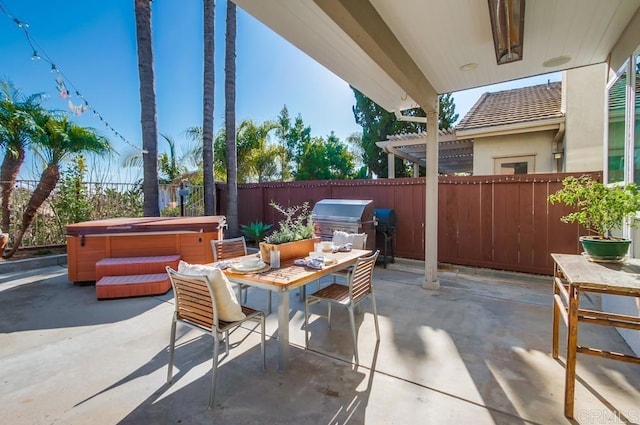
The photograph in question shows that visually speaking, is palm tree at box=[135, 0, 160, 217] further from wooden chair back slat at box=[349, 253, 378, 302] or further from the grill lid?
wooden chair back slat at box=[349, 253, 378, 302]

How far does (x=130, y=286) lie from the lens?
4043 millimetres

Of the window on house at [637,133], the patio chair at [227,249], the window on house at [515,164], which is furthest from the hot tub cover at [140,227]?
the window on house at [515,164]

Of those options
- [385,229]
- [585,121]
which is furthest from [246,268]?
[585,121]

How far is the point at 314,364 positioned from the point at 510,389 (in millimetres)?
1403

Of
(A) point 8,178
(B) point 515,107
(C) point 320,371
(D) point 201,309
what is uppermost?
(B) point 515,107

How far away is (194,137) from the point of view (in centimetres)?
1220

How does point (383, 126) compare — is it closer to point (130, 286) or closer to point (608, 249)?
point (130, 286)

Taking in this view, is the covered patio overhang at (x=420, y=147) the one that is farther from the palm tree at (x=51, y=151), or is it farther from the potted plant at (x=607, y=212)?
the palm tree at (x=51, y=151)

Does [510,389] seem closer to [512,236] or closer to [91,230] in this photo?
[512,236]

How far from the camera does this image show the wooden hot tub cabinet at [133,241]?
179 inches

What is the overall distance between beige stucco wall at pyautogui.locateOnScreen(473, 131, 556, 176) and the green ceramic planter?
5126 mm

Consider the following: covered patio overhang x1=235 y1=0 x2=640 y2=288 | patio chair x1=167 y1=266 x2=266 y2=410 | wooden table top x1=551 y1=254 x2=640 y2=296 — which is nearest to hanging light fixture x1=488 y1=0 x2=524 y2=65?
covered patio overhang x1=235 y1=0 x2=640 y2=288

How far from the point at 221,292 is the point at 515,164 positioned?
7.11 metres

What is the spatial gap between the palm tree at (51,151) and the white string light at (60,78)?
0.42 metres
